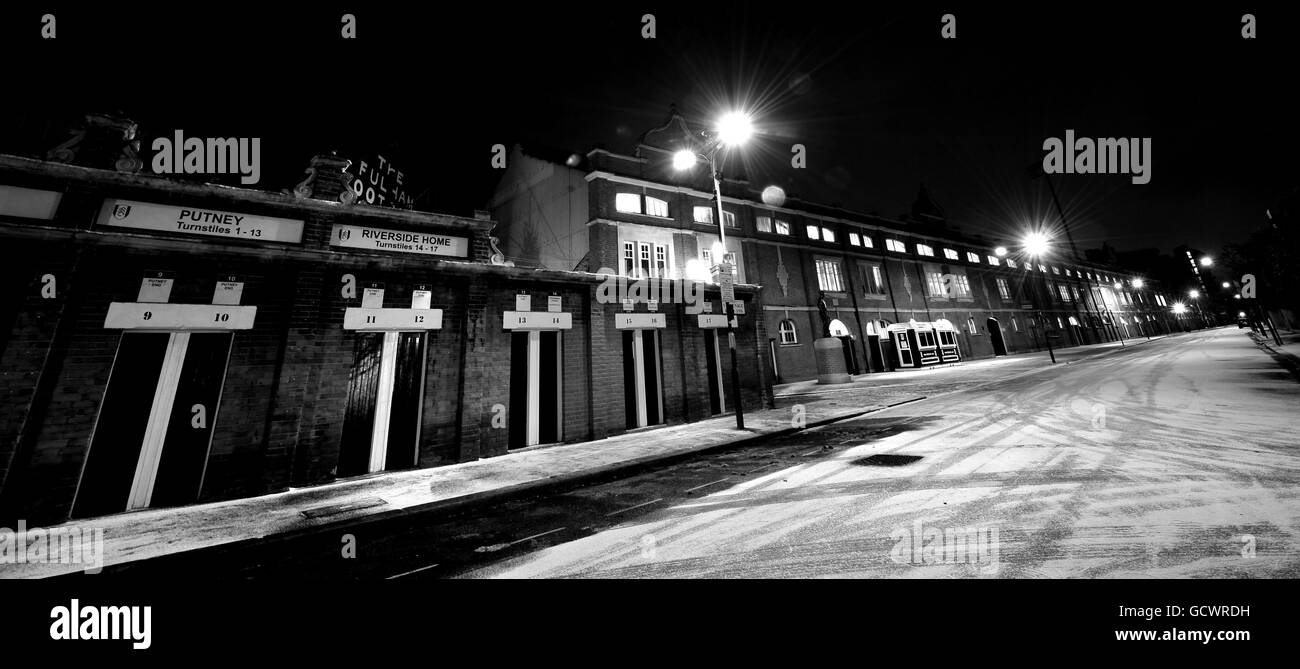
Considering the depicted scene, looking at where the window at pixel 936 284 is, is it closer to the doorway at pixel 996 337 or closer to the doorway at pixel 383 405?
the doorway at pixel 996 337

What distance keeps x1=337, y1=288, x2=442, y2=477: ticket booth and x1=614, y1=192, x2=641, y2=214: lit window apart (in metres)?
14.3

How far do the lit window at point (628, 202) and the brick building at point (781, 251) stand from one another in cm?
6

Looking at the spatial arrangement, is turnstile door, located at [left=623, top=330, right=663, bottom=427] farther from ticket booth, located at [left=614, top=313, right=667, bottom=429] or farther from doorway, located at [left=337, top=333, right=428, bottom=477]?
doorway, located at [left=337, top=333, right=428, bottom=477]

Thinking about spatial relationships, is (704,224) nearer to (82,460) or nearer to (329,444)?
(329,444)

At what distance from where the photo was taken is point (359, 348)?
319 inches

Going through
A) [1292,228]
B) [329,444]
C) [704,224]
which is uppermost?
[704,224]

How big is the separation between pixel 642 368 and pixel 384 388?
248 inches

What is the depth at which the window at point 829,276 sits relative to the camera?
93.2 feet

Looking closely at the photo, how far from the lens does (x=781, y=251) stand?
1071 inches

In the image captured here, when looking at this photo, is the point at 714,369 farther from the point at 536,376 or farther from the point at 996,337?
the point at 996,337

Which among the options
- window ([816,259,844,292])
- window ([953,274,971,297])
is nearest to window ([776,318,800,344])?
window ([816,259,844,292])
